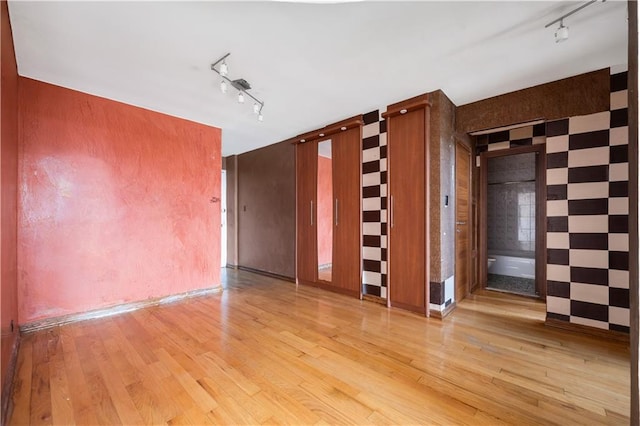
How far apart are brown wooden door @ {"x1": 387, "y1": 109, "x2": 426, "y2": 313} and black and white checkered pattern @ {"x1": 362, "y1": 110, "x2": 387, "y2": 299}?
0.11 m

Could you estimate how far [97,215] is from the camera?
9.64ft

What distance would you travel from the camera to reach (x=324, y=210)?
4.11 meters

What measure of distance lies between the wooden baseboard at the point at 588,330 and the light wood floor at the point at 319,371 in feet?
0.27

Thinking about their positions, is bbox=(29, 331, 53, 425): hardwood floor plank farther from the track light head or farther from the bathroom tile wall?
the bathroom tile wall

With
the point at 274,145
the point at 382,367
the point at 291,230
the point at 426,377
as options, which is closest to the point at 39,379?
the point at 382,367

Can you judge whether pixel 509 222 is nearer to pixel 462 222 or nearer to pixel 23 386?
pixel 462 222

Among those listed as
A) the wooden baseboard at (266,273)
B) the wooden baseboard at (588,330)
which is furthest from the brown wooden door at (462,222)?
the wooden baseboard at (266,273)

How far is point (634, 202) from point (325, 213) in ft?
11.0

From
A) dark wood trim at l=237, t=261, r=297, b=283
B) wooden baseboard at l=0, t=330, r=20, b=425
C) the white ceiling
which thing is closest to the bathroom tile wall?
the white ceiling

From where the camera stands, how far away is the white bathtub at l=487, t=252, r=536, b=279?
4457mm

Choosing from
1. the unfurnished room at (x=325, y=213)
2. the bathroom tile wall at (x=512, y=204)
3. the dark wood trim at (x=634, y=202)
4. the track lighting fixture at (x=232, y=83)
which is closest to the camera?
the dark wood trim at (x=634, y=202)

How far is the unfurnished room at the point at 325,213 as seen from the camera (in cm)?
166

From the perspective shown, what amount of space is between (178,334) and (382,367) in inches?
71.6

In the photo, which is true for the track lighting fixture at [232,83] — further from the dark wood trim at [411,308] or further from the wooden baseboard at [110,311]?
the dark wood trim at [411,308]
